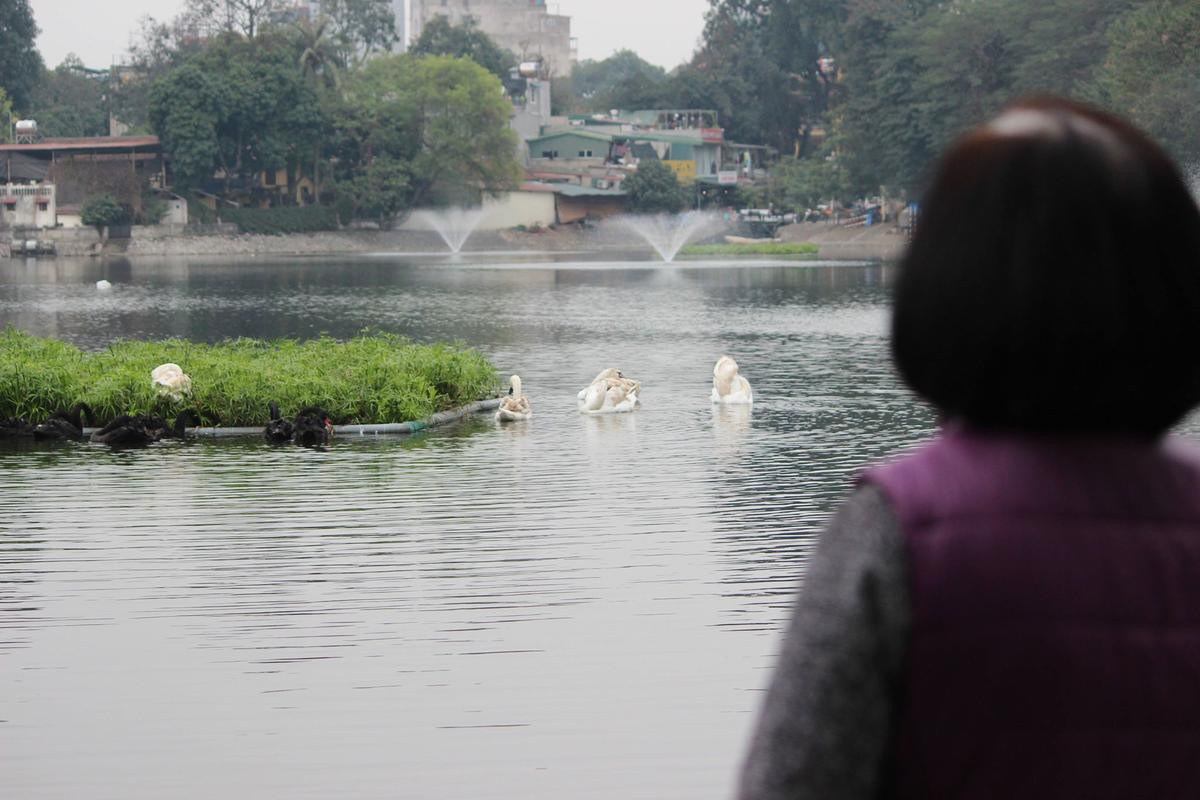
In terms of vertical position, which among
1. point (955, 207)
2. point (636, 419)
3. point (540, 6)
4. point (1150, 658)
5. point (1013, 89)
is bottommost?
point (636, 419)

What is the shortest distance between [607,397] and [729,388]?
1473 millimetres

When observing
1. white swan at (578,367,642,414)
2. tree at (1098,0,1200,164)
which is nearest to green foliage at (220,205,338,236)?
tree at (1098,0,1200,164)

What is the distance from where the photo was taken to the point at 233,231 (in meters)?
84.1

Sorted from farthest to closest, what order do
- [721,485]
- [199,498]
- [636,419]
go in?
[636,419] → [721,485] → [199,498]

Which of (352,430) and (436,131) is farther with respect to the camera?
(436,131)

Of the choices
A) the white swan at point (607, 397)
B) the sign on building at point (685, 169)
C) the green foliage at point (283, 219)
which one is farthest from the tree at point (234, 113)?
the white swan at point (607, 397)

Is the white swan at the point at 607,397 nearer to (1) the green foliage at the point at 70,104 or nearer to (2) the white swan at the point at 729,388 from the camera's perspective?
(2) the white swan at the point at 729,388

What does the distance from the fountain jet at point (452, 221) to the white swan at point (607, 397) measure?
71.4 meters

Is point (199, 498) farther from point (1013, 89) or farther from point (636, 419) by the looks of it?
point (1013, 89)

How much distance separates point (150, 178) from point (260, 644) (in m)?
78.4

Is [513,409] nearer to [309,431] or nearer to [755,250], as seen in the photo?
[309,431]

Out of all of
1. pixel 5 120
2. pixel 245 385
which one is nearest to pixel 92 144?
pixel 5 120

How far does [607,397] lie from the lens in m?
18.1

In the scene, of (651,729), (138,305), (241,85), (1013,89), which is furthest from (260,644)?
(241,85)
